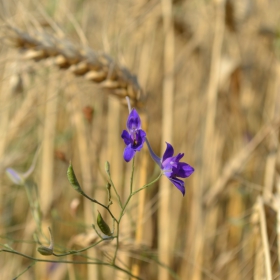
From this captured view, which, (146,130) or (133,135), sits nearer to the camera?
(133,135)

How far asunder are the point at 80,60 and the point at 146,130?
228 millimetres

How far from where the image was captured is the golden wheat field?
1063 millimetres

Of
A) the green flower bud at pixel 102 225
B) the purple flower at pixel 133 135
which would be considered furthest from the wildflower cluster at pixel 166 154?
the green flower bud at pixel 102 225

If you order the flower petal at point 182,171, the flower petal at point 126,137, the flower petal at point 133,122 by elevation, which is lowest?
the flower petal at point 182,171

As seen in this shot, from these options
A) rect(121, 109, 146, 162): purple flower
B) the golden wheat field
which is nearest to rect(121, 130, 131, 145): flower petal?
rect(121, 109, 146, 162): purple flower

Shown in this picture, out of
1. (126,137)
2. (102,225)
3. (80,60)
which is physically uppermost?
(80,60)

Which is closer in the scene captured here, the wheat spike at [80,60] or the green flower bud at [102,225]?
the green flower bud at [102,225]

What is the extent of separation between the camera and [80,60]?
3.33 feet

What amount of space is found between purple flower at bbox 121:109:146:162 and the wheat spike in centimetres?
39

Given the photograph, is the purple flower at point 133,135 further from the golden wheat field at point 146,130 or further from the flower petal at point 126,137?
the golden wheat field at point 146,130

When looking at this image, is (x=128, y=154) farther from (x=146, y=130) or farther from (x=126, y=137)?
(x=146, y=130)

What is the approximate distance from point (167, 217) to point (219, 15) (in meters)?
0.62

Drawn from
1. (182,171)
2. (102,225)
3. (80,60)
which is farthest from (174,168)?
(80,60)

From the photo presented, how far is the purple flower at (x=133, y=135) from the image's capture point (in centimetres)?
59
